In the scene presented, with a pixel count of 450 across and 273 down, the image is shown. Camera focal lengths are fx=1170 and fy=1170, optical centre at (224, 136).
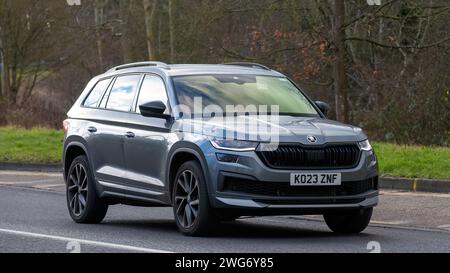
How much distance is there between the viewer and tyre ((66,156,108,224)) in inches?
525

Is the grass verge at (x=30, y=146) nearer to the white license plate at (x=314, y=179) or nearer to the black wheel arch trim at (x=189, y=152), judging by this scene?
the black wheel arch trim at (x=189, y=152)

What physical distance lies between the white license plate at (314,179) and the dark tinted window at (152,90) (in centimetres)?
203

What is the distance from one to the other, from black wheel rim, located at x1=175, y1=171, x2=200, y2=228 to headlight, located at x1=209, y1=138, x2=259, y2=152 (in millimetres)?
426

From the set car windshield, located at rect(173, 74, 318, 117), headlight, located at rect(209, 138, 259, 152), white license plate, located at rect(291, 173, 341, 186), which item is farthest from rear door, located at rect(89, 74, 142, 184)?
white license plate, located at rect(291, 173, 341, 186)

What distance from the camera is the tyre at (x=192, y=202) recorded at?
437 inches

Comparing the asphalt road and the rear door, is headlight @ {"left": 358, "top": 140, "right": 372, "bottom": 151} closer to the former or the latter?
the asphalt road

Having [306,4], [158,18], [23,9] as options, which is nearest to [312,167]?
[306,4]

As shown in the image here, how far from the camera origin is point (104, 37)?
152 ft

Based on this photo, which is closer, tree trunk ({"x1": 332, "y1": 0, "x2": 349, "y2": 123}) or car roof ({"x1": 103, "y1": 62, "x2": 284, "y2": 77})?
car roof ({"x1": 103, "y1": 62, "x2": 284, "y2": 77})

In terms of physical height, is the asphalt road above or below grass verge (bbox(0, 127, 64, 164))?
above

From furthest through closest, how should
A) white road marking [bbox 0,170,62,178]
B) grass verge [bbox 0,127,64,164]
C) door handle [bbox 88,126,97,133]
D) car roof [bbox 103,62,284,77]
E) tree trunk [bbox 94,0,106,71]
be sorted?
1. tree trunk [bbox 94,0,106,71]
2. grass verge [bbox 0,127,64,164]
3. white road marking [bbox 0,170,62,178]
4. door handle [bbox 88,126,97,133]
5. car roof [bbox 103,62,284,77]

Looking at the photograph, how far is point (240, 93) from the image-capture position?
12.3 m

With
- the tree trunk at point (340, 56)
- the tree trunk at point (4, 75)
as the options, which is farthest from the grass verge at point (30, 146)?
the tree trunk at point (4, 75)

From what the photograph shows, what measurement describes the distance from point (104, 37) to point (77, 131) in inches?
1299
